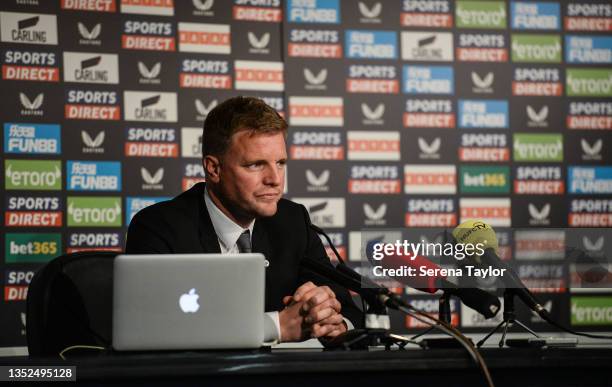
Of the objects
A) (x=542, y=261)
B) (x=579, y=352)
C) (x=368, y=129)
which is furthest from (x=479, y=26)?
(x=579, y=352)

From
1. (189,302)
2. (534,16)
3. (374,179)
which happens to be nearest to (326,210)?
(374,179)

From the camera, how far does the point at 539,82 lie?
4.12 metres

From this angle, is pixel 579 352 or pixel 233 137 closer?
pixel 579 352

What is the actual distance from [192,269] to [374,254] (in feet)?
1.78

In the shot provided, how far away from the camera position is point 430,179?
13.1 ft

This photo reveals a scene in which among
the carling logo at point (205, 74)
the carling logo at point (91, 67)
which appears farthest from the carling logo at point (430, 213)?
the carling logo at point (91, 67)

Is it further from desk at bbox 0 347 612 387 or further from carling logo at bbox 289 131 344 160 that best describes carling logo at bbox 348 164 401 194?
desk at bbox 0 347 612 387

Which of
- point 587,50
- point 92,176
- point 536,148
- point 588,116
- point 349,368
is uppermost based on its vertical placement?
point 587,50

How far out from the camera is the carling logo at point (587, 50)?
4.15 metres

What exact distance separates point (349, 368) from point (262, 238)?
1.14 meters

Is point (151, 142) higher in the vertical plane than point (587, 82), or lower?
lower

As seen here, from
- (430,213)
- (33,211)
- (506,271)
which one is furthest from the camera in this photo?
(430,213)

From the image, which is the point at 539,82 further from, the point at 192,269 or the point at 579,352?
the point at 192,269

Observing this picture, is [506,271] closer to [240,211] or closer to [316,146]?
[240,211]
